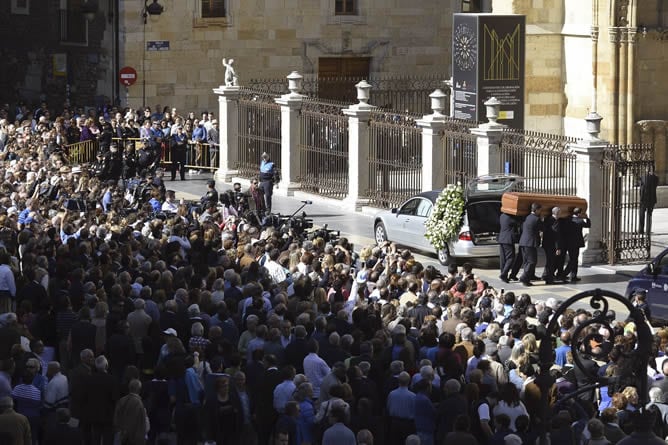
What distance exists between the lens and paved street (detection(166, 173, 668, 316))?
2530cm

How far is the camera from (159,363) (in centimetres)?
1534

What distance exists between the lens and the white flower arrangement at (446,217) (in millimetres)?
26328

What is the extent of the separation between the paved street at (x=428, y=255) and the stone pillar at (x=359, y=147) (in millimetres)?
551

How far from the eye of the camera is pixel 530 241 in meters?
25.0

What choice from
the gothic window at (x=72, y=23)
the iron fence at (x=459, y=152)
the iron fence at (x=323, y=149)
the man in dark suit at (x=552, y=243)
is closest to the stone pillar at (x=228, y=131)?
the iron fence at (x=323, y=149)

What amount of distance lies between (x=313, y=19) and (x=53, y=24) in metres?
9.56

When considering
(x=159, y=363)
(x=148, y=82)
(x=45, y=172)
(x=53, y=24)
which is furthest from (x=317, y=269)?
(x=53, y=24)

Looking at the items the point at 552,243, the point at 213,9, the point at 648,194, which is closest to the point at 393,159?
the point at 648,194

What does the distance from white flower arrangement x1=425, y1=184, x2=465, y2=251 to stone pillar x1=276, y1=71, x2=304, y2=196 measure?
387 inches

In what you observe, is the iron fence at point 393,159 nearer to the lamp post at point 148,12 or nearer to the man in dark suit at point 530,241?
the man in dark suit at point 530,241

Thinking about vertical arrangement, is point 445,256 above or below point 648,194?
below

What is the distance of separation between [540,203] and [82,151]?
17591 mm

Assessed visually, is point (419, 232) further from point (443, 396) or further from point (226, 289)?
point (443, 396)

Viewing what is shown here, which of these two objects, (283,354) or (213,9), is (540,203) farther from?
(213,9)
